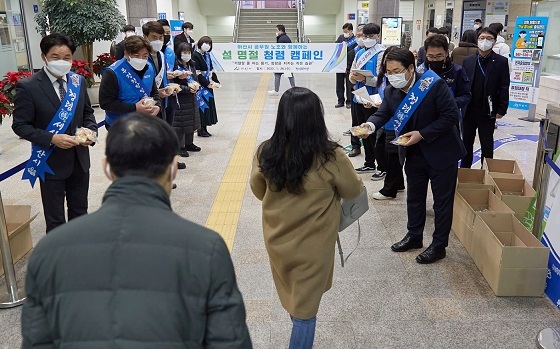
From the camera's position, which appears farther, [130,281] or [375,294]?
[375,294]

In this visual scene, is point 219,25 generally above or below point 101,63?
above

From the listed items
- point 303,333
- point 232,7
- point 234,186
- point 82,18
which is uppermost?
point 232,7

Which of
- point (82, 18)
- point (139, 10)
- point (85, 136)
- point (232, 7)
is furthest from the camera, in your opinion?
point (232, 7)

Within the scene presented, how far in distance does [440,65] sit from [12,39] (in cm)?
1175

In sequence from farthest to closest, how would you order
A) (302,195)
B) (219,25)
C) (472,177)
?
(219,25), (472,177), (302,195)

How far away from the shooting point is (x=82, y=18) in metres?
9.48

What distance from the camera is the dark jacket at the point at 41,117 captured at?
10.1ft

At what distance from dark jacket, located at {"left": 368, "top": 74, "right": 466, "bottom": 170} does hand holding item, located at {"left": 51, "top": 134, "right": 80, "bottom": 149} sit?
194 cm

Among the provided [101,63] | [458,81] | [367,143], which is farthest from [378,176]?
[101,63]

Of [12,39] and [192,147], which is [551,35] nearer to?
[192,147]

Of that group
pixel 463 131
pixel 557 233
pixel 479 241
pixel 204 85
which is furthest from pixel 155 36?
pixel 557 233

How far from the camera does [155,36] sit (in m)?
5.10

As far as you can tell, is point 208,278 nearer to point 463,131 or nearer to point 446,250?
point 446,250

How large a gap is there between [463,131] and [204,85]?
3568mm
